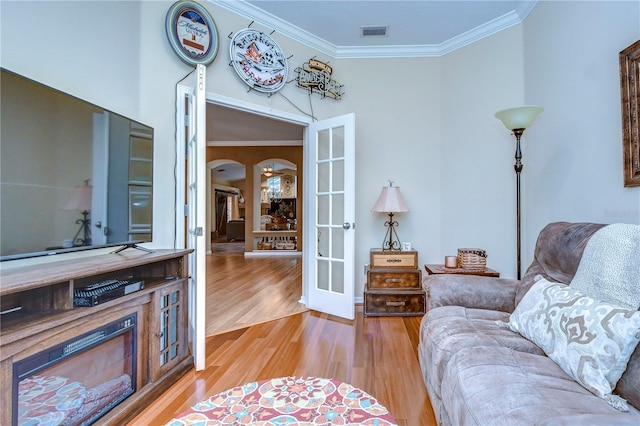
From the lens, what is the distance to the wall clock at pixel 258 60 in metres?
2.73

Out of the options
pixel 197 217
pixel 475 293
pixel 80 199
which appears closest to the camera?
pixel 80 199

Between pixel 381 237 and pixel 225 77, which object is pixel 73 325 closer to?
pixel 225 77

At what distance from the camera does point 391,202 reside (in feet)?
10.3

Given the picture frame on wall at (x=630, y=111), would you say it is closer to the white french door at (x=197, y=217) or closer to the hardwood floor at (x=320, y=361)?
the hardwood floor at (x=320, y=361)

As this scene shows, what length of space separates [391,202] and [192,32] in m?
2.31

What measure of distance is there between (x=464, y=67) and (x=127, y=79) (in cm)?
313

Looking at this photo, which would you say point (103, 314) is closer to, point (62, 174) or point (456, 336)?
point (62, 174)

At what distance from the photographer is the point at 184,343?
2.01m

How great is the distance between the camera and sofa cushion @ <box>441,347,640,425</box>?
2.82 feet

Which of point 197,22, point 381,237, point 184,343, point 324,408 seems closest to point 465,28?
point 381,237

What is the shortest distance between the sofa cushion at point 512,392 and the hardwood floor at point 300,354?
0.56 meters

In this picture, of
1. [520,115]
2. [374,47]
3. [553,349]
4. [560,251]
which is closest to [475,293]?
[560,251]

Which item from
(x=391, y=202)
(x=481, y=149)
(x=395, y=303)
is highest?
(x=481, y=149)

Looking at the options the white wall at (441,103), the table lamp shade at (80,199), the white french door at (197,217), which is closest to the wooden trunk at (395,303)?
Answer: the white wall at (441,103)
